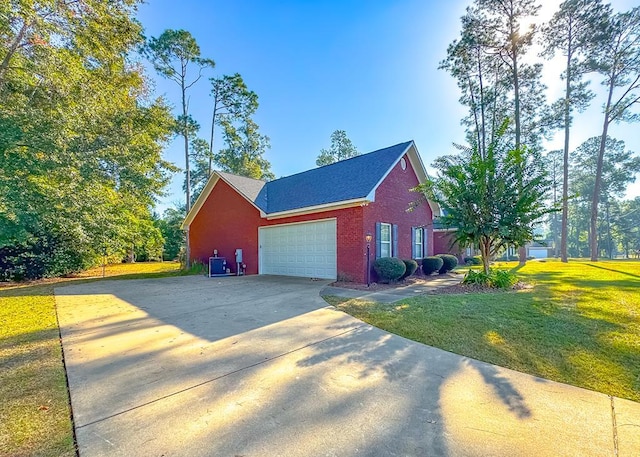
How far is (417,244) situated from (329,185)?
17.4 feet

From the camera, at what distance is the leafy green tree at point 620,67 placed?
18266 millimetres

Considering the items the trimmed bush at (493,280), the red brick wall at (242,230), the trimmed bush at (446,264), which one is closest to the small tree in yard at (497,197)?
the trimmed bush at (493,280)

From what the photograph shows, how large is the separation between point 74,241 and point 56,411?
15.0 metres

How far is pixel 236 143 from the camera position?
87.9 feet

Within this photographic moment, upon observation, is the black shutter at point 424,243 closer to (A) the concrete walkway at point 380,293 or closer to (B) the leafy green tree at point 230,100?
(A) the concrete walkway at point 380,293

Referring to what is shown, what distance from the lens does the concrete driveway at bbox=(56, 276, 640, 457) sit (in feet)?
7.45

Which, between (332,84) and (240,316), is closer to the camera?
(240,316)

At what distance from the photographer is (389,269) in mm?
10297

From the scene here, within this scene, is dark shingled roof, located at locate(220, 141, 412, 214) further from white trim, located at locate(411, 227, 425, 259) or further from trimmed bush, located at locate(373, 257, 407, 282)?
white trim, located at locate(411, 227, 425, 259)

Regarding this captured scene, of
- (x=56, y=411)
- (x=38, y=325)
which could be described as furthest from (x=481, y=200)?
(x=38, y=325)

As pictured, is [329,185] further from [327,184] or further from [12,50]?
[12,50]

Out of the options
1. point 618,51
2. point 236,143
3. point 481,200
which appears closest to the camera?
point 481,200

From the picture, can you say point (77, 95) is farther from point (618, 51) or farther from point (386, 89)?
point (618, 51)

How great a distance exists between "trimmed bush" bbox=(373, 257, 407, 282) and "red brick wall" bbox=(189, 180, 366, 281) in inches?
23.8
